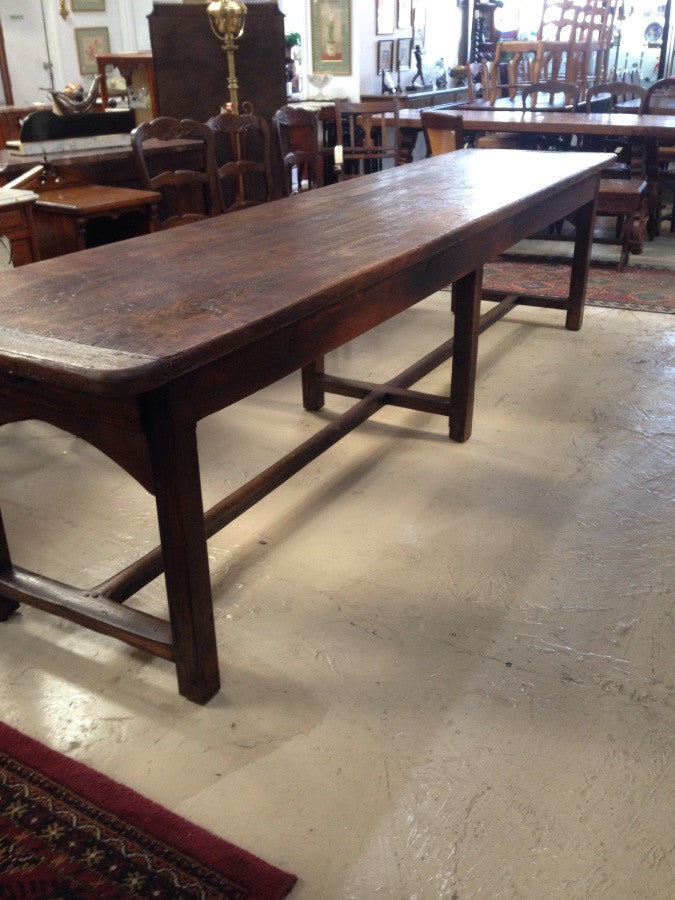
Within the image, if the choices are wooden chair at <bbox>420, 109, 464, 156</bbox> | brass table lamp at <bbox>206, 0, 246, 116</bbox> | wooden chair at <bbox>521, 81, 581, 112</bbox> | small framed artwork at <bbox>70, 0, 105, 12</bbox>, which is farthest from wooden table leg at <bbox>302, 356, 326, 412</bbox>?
small framed artwork at <bbox>70, 0, 105, 12</bbox>

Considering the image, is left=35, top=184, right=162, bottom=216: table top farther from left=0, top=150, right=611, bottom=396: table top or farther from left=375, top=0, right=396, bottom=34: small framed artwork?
left=375, top=0, right=396, bottom=34: small framed artwork

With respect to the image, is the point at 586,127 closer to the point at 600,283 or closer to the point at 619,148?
the point at 600,283

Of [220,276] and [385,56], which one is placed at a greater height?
[385,56]

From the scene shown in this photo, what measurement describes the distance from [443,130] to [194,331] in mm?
4555

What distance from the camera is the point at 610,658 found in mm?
1926

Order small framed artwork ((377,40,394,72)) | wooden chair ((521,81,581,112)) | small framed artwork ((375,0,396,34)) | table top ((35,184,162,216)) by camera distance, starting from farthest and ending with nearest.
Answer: small framed artwork ((377,40,394,72)), small framed artwork ((375,0,396,34)), wooden chair ((521,81,581,112)), table top ((35,184,162,216))

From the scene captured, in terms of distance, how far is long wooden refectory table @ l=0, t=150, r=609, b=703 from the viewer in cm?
149

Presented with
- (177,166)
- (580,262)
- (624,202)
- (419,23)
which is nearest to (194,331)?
(580,262)

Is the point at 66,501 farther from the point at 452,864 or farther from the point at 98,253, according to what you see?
the point at 452,864

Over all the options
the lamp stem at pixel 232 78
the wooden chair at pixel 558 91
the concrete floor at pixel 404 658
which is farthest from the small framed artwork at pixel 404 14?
the concrete floor at pixel 404 658

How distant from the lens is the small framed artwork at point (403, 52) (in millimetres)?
9094

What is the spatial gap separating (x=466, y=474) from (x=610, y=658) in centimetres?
94

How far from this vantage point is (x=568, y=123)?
5.48 m

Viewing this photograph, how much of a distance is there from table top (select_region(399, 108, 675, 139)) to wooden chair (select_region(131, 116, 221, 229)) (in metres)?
2.10
